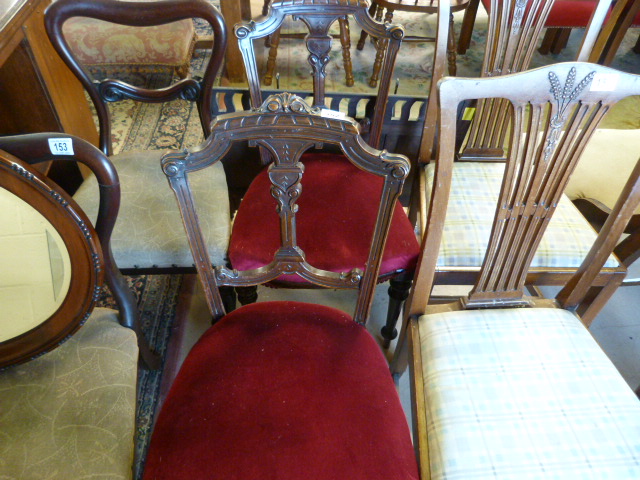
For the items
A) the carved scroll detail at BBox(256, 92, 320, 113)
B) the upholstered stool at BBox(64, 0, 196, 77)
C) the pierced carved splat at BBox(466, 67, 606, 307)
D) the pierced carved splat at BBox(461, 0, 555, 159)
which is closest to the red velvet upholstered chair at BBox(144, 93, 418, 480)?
the carved scroll detail at BBox(256, 92, 320, 113)

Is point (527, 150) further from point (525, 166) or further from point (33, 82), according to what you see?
point (33, 82)

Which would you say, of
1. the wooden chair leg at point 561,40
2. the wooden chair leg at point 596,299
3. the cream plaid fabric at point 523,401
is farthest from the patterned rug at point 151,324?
the wooden chair leg at point 561,40

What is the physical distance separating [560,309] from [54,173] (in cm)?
162

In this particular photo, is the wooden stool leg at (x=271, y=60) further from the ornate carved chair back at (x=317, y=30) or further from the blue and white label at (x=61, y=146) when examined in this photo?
the blue and white label at (x=61, y=146)

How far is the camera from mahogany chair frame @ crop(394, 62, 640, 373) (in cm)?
60

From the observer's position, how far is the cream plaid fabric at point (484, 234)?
0.95 meters

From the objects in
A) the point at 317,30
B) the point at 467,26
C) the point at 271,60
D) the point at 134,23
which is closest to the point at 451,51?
the point at 467,26

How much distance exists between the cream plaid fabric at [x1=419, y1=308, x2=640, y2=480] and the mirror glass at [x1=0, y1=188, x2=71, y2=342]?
63 cm

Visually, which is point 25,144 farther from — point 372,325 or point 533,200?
point 372,325

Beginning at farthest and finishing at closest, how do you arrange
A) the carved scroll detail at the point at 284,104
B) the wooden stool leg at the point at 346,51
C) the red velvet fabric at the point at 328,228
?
the wooden stool leg at the point at 346,51
the red velvet fabric at the point at 328,228
the carved scroll detail at the point at 284,104

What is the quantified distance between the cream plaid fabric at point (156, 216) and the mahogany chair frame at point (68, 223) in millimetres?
190

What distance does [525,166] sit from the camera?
69 centimetres

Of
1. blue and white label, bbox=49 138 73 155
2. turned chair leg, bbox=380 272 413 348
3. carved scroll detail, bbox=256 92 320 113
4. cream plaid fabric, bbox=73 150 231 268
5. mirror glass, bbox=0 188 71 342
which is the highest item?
carved scroll detail, bbox=256 92 320 113

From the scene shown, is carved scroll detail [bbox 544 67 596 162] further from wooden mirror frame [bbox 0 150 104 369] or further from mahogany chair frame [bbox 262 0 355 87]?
mahogany chair frame [bbox 262 0 355 87]
